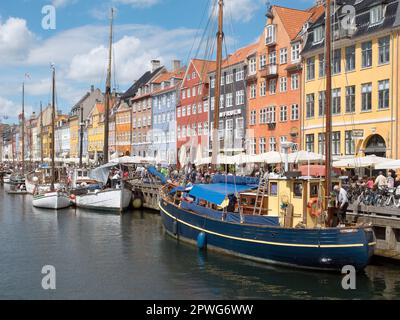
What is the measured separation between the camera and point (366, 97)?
38312 millimetres

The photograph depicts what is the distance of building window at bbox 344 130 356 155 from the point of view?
1531 inches

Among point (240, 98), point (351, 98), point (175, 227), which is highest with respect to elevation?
point (240, 98)

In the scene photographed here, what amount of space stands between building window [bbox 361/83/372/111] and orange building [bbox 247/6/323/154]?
7.85 metres

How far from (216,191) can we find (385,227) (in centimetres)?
709

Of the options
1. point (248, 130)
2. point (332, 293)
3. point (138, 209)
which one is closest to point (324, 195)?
point (332, 293)

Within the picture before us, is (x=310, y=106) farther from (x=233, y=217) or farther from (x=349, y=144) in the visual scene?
(x=233, y=217)

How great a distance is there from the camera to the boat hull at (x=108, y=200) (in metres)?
40.3

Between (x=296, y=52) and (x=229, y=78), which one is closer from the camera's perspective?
(x=296, y=52)

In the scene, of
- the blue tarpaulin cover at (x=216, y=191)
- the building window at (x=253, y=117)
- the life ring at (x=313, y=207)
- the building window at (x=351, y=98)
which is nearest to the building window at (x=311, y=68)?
the building window at (x=351, y=98)

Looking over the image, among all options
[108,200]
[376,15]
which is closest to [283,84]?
[376,15]

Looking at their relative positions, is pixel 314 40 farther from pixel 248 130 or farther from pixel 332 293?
pixel 332 293

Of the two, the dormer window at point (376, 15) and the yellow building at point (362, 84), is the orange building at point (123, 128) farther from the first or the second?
the dormer window at point (376, 15)

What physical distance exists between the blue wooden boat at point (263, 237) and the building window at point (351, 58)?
65.2 feet
